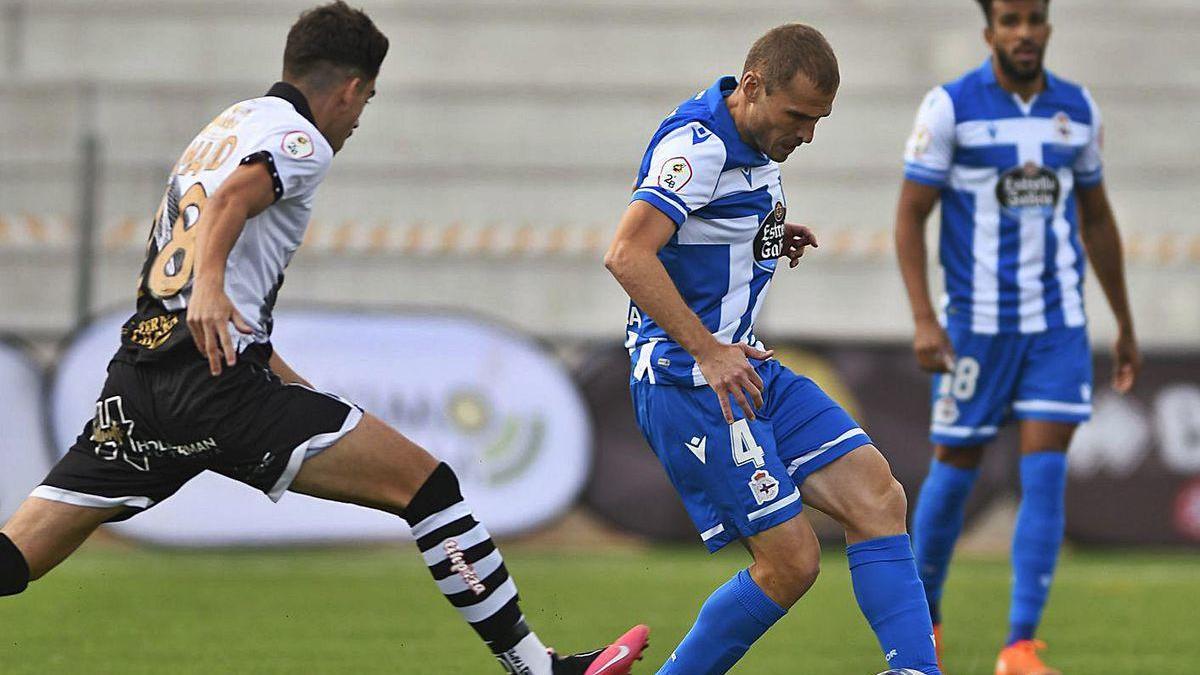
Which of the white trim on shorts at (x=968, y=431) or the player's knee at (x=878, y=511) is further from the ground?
the player's knee at (x=878, y=511)

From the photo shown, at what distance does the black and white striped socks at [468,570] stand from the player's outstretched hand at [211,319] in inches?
24.8

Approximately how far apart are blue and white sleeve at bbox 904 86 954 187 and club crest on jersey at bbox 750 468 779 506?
6.38 feet

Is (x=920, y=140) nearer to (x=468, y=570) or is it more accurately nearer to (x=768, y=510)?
(x=768, y=510)

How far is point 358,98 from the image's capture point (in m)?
4.38

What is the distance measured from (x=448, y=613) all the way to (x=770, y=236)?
10.9 feet

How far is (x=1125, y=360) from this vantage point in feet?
20.4

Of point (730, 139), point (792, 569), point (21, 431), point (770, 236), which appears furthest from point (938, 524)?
point (21, 431)

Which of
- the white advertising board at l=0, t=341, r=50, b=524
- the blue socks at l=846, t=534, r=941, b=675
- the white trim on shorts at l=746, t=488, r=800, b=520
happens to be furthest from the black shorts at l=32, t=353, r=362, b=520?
the white advertising board at l=0, t=341, r=50, b=524

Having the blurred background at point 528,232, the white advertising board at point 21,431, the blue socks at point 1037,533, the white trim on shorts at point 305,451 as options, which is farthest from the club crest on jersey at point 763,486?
the white advertising board at point 21,431

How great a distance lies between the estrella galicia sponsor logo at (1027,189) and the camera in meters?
5.82

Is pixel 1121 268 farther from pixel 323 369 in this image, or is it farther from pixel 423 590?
pixel 323 369

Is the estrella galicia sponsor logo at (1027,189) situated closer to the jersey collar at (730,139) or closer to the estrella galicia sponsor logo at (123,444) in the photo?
the jersey collar at (730,139)

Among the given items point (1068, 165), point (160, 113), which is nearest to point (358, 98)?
point (1068, 165)

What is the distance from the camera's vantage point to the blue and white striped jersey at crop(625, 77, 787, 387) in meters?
4.17
